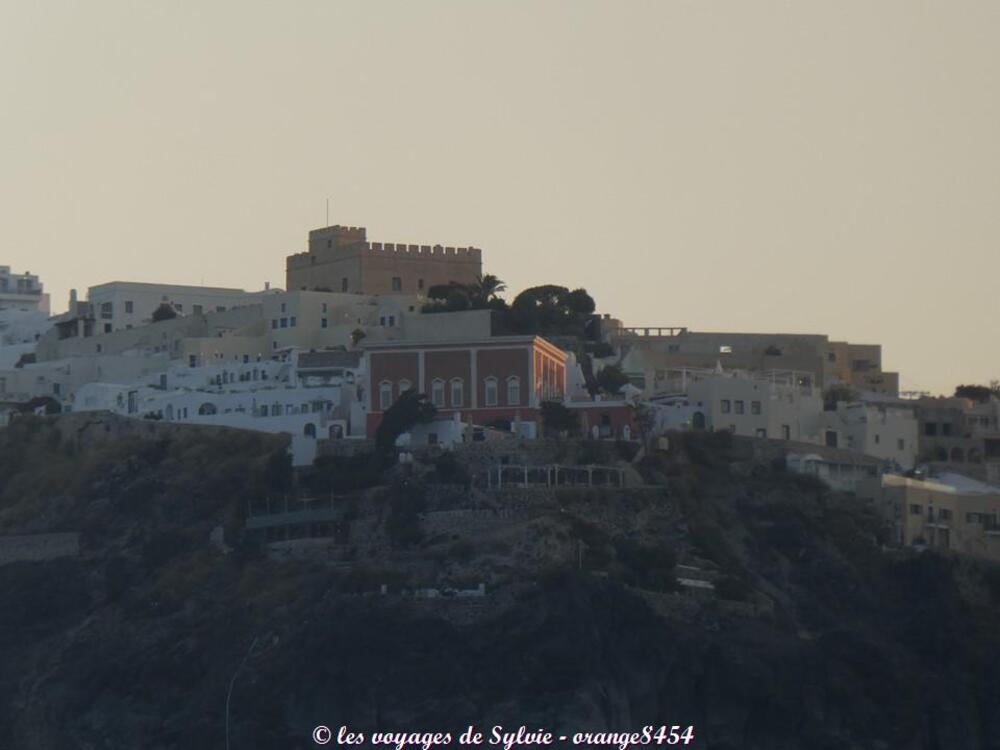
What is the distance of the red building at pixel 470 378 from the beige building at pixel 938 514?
29.5 ft

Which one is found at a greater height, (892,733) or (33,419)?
(33,419)

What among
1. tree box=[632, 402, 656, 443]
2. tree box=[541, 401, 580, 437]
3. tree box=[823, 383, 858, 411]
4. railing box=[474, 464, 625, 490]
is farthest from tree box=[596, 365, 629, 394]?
railing box=[474, 464, 625, 490]

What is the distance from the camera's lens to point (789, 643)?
76.6 meters

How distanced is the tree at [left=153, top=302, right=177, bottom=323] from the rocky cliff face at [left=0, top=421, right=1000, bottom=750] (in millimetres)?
17322

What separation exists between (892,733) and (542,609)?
26.9ft

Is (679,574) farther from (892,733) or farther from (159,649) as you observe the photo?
(159,649)

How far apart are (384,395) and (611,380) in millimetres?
8073

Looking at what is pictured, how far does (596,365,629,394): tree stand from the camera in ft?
304

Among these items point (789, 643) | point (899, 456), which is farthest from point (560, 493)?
point (899, 456)

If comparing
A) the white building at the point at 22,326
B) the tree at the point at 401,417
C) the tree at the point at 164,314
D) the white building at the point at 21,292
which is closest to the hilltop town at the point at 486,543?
the tree at the point at 401,417

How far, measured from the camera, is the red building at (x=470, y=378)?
86.9m

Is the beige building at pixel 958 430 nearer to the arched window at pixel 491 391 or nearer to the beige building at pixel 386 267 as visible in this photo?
the arched window at pixel 491 391

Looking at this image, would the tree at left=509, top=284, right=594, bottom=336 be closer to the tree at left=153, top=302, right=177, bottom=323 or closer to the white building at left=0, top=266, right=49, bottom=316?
the tree at left=153, top=302, right=177, bottom=323

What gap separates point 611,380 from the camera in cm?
9300
